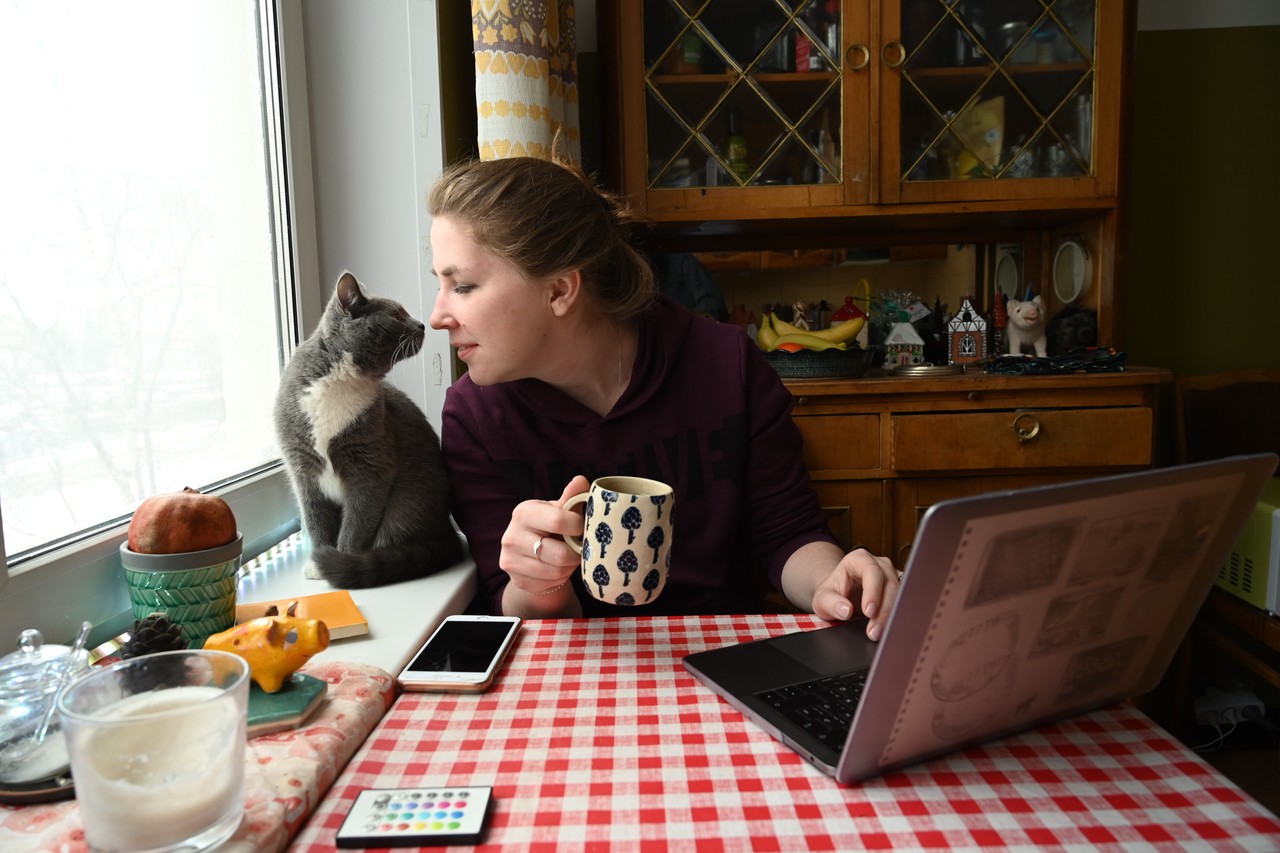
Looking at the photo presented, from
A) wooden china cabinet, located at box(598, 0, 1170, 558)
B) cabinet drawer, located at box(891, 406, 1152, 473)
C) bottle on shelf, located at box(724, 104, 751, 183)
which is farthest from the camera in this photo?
bottle on shelf, located at box(724, 104, 751, 183)

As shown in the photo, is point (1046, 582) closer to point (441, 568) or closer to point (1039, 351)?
point (441, 568)

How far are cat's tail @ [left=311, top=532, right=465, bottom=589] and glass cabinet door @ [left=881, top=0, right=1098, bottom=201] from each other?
1449 millimetres

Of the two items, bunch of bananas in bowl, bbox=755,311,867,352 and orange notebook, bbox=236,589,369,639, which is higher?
bunch of bananas in bowl, bbox=755,311,867,352

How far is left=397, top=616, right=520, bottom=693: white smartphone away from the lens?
63 cm

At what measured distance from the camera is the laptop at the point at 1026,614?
42 centimetres

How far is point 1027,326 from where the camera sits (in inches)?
78.2

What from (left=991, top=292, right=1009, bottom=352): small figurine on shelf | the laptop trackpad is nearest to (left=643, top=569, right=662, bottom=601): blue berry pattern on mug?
the laptop trackpad

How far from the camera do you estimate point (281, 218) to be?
4.15 feet

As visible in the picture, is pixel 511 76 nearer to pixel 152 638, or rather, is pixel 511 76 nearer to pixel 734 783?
pixel 152 638

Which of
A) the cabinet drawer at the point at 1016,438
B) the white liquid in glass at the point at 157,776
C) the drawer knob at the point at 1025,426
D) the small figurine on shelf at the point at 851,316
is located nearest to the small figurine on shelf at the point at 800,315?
the small figurine on shelf at the point at 851,316

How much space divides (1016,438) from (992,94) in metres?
0.87

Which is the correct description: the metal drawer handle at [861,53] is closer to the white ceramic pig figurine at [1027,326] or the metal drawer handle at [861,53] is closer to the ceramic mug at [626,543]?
the white ceramic pig figurine at [1027,326]

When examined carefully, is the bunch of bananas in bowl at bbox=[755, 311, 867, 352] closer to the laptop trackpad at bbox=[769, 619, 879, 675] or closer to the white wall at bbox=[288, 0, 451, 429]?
the white wall at bbox=[288, 0, 451, 429]

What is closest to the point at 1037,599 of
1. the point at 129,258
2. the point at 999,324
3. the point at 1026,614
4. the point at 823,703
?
the point at 1026,614
